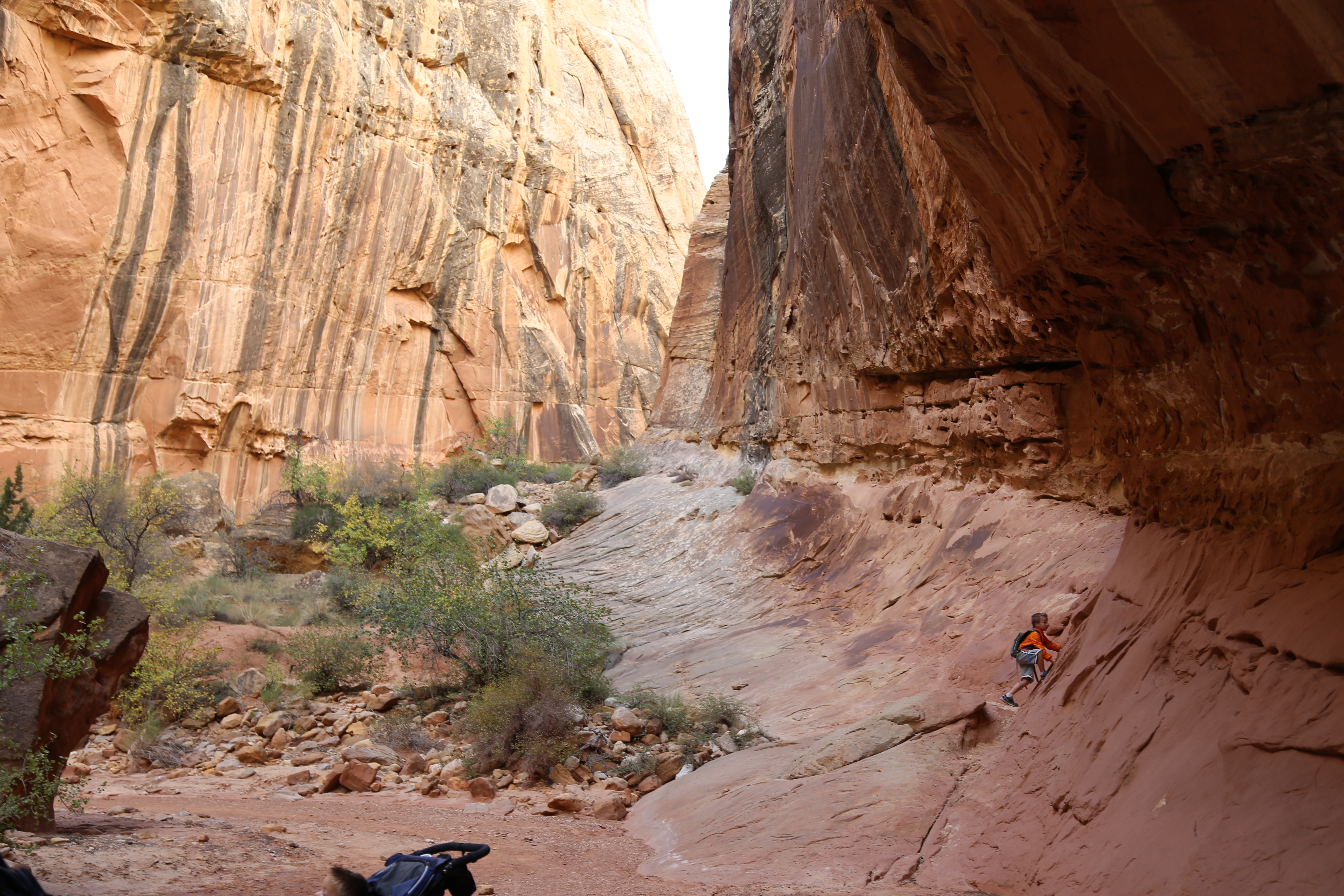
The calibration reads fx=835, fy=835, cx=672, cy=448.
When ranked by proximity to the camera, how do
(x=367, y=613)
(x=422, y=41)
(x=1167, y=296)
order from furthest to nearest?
(x=422, y=41)
(x=367, y=613)
(x=1167, y=296)

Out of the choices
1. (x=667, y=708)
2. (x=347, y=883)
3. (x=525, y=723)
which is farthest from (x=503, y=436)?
(x=347, y=883)

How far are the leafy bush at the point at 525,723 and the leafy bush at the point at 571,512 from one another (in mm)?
10477

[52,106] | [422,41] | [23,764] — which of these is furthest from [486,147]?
[23,764]

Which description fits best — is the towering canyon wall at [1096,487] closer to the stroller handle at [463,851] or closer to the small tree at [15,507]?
the stroller handle at [463,851]

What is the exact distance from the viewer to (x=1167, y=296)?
149 inches

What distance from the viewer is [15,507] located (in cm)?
1788

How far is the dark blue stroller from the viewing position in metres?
2.65

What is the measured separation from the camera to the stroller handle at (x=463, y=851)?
9.00ft

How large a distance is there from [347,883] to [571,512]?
1691 cm

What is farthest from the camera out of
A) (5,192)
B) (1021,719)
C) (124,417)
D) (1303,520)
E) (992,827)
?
(124,417)

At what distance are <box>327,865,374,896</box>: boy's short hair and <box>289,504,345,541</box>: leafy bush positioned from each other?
20.0 m

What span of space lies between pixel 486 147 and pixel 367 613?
26.2 metres

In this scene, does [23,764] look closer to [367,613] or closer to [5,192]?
[367,613]

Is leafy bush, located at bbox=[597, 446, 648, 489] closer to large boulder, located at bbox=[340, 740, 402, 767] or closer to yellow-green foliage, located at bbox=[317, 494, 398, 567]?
yellow-green foliage, located at bbox=[317, 494, 398, 567]
